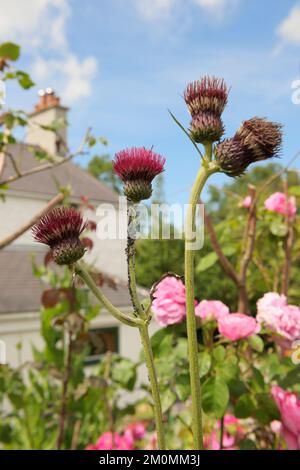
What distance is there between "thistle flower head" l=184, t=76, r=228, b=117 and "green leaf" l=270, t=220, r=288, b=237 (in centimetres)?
118

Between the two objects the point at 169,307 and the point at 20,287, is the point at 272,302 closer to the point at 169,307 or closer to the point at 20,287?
the point at 169,307

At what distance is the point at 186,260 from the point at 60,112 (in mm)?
17911

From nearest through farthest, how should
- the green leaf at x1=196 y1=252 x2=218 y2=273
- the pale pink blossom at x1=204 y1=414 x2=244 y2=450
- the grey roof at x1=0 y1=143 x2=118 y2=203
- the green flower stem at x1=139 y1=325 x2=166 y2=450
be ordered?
1. the green flower stem at x1=139 y1=325 x2=166 y2=450
2. the pale pink blossom at x1=204 y1=414 x2=244 y2=450
3. the green leaf at x1=196 y1=252 x2=218 y2=273
4. the grey roof at x1=0 y1=143 x2=118 y2=203

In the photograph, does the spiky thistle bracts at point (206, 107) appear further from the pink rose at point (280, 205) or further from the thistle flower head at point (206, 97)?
the pink rose at point (280, 205)

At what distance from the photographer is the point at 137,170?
348mm

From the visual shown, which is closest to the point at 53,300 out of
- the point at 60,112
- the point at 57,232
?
the point at 57,232

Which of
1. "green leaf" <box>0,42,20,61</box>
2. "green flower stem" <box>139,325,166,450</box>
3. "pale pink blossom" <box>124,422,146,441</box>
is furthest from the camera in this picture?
"pale pink blossom" <box>124,422,146,441</box>

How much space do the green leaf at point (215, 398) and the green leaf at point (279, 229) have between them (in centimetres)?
71

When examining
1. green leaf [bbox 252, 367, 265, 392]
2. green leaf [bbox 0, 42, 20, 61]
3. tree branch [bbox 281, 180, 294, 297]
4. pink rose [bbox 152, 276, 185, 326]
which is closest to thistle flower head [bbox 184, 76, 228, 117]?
pink rose [bbox 152, 276, 185, 326]

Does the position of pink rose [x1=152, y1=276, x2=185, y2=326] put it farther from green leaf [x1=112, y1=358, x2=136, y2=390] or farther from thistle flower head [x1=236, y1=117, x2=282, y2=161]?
thistle flower head [x1=236, y1=117, x2=282, y2=161]

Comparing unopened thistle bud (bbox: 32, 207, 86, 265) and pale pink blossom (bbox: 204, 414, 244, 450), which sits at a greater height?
unopened thistle bud (bbox: 32, 207, 86, 265)

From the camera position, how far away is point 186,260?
31 cm

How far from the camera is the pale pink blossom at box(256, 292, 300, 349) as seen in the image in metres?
0.96
